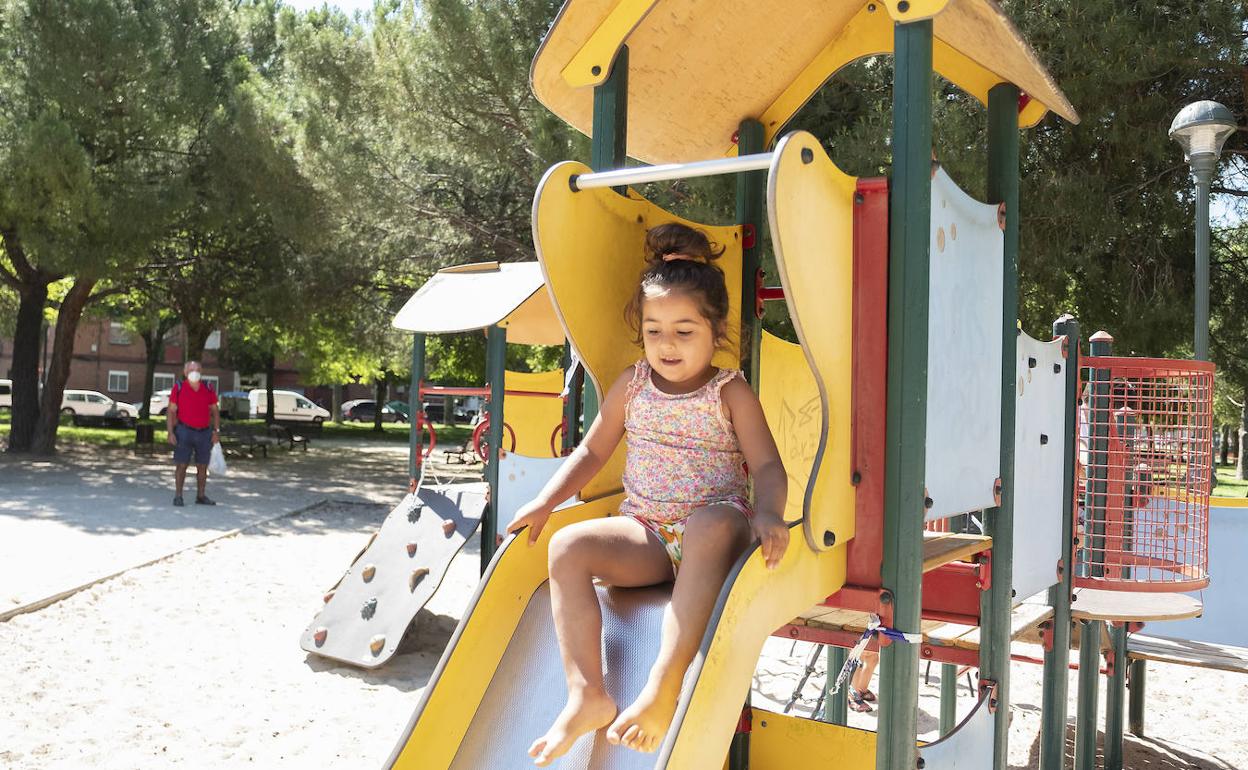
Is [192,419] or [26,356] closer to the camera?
[192,419]

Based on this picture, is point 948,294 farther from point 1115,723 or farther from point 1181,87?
point 1181,87

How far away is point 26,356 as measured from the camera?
16172mm

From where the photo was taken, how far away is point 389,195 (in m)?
12.6

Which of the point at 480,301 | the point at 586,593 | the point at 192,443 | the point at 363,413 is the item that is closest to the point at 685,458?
the point at 586,593

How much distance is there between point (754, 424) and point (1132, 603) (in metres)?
2.33

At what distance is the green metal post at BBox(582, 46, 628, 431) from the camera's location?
279 cm

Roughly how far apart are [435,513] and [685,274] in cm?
417

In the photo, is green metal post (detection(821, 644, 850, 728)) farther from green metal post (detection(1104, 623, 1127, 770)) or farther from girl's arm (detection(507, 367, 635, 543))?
girl's arm (detection(507, 367, 635, 543))

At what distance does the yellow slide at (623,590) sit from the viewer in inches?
74.4

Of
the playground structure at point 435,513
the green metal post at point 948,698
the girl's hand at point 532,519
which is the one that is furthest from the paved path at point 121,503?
the green metal post at point 948,698

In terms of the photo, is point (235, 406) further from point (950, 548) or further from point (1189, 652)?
point (950, 548)

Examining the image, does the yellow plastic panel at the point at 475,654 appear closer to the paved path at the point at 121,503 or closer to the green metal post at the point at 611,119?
the green metal post at the point at 611,119

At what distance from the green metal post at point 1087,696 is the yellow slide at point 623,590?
1838 millimetres

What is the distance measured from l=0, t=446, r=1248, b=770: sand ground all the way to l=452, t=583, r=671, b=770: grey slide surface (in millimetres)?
1958
